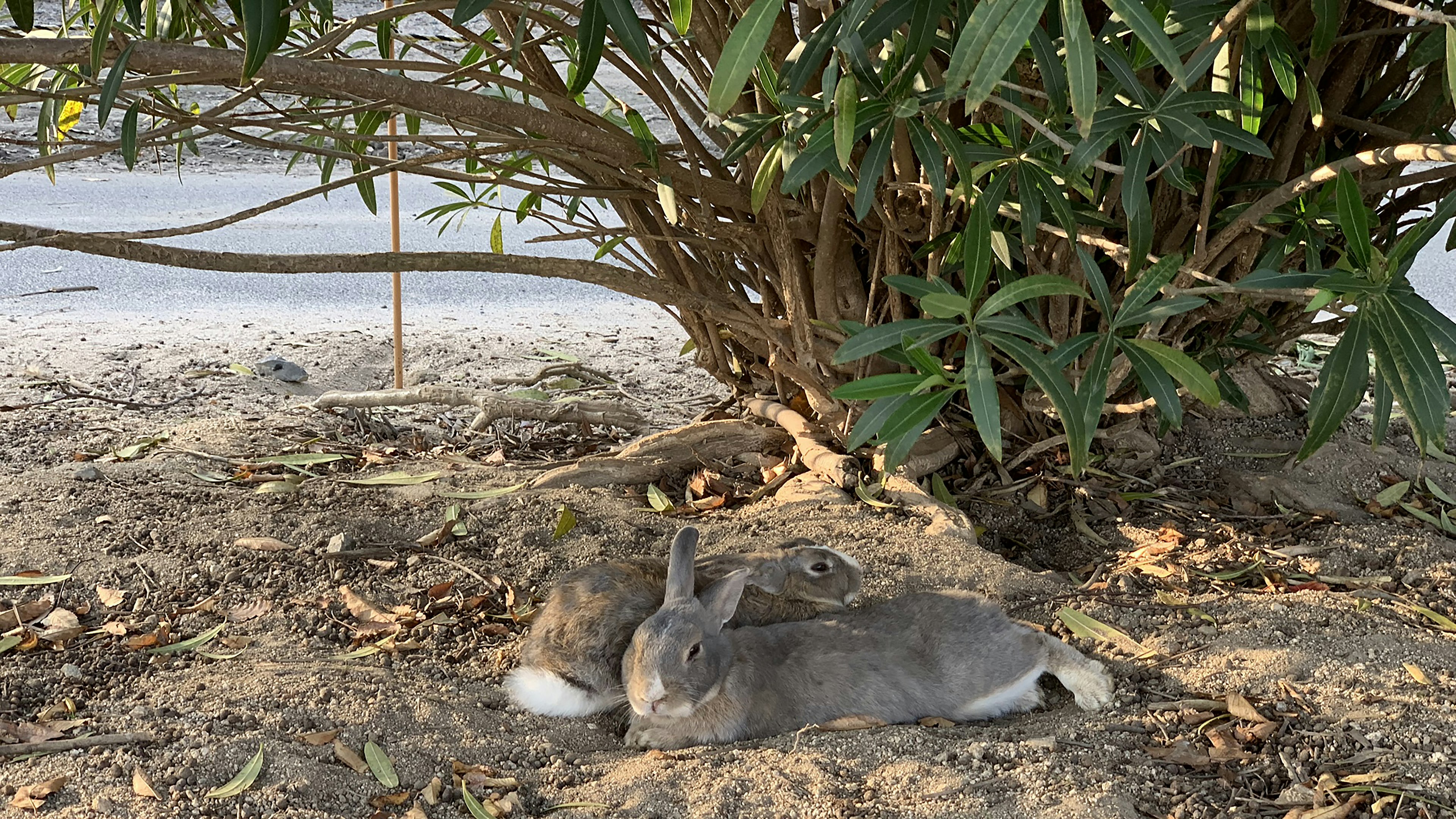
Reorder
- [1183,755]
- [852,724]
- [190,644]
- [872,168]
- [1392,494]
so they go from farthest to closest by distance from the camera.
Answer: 1. [1392,494]
2. [190,644]
3. [852,724]
4. [872,168]
5. [1183,755]

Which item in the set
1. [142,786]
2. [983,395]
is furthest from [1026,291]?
[142,786]

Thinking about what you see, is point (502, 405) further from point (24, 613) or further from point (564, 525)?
point (24, 613)

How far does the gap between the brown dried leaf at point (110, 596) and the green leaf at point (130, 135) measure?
1258mm

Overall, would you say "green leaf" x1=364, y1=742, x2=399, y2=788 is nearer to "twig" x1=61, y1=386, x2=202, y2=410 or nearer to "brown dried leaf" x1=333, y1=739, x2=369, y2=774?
"brown dried leaf" x1=333, y1=739, x2=369, y2=774

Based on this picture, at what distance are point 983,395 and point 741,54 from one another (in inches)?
34.5

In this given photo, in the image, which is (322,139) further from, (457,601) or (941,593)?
(941,593)

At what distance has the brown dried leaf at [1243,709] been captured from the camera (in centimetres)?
266

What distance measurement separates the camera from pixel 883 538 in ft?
12.1

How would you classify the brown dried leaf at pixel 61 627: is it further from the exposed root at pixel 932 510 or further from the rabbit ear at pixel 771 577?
the exposed root at pixel 932 510

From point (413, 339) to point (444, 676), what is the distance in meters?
4.34

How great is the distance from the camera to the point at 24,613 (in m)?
3.20

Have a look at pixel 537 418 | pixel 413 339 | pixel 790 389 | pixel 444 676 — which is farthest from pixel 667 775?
pixel 413 339

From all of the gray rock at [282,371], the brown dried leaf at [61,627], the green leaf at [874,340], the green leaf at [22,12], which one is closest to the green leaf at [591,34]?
the green leaf at [874,340]

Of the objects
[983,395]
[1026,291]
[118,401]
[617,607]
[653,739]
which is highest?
[1026,291]
